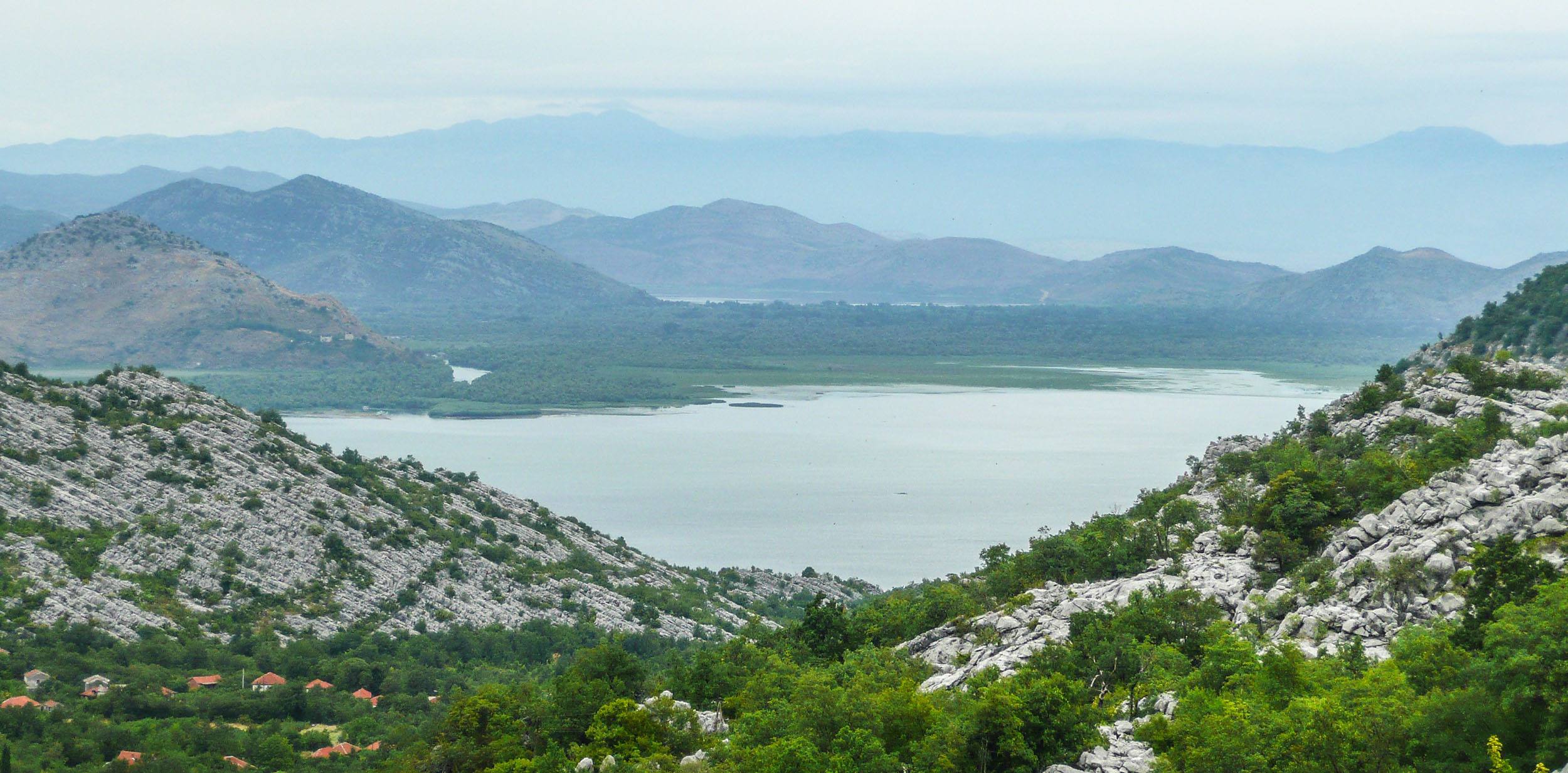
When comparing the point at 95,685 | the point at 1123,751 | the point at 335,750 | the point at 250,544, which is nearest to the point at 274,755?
the point at 335,750

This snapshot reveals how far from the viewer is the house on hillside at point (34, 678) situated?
4219 cm

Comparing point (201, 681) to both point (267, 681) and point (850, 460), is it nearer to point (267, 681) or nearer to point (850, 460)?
point (267, 681)

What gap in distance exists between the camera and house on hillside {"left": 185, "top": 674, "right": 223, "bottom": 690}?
1737 inches

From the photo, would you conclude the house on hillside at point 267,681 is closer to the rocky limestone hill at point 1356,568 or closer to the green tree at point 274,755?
the green tree at point 274,755

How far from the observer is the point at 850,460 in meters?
118

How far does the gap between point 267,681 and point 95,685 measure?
470 centimetres

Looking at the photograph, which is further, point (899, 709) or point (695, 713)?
point (695, 713)

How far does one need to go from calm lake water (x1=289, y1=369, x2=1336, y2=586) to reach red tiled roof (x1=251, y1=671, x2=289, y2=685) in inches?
1441

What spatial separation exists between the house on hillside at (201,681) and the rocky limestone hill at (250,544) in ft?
15.4

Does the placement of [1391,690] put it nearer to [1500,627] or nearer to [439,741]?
[1500,627]

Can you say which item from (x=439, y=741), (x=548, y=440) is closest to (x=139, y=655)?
(x=439, y=741)

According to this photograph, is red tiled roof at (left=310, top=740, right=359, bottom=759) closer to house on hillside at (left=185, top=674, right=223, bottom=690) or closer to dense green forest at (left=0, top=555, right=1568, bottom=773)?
dense green forest at (left=0, top=555, right=1568, bottom=773)

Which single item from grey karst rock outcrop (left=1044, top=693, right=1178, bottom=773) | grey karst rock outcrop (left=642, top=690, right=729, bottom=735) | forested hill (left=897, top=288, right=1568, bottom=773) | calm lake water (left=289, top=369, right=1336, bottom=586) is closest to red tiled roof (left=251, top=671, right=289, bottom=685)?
forested hill (left=897, top=288, right=1568, bottom=773)

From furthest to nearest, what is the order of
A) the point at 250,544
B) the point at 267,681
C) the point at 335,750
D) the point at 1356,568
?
the point at 250,544 → the point at 267,681 → the point at 335,750 → the point at 1356,568
